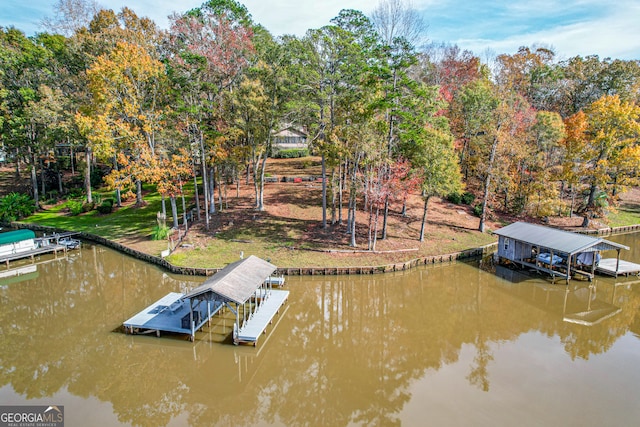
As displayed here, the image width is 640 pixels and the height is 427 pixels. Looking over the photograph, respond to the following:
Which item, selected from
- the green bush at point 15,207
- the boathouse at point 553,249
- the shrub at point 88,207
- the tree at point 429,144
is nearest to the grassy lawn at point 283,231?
the shrub at point 88,207

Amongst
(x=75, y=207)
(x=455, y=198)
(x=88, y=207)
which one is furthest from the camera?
(x=455, y=198)

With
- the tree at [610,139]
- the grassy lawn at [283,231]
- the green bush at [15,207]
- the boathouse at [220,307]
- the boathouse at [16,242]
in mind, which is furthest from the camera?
the green bush at [15,207]

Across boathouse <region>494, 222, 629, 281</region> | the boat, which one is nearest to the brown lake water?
boathouse <region>494, 222, 629, 281</region>

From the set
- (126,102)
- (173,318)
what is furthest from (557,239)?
(126,102)

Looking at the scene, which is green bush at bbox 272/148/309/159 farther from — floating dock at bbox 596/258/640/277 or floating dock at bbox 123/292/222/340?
floating dock at bbox 123/292/222/340

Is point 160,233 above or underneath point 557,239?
underneath

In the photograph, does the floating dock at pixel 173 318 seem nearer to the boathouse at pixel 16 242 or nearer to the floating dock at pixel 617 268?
the boathouse at pixel 16 242

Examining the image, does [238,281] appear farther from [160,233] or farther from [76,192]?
[76,192]
